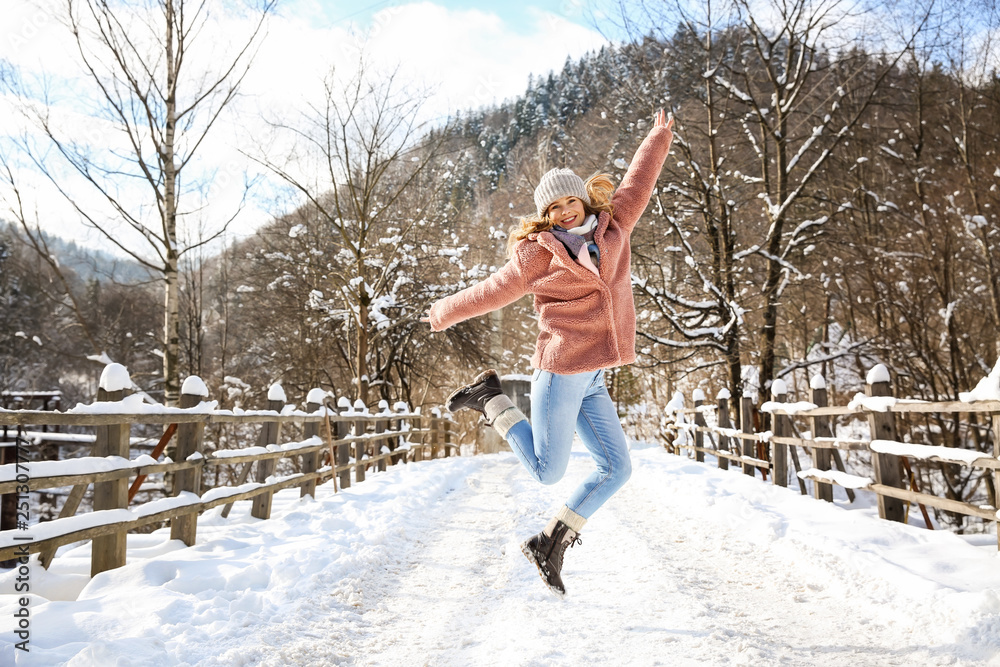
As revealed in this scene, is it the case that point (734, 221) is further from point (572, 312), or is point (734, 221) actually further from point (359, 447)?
point (572, 312)

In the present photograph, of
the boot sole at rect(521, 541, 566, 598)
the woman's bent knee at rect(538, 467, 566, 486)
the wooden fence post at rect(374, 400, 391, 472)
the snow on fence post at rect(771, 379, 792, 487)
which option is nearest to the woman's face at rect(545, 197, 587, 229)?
the woman's bent knee at rect(538, 467, 566, 486)

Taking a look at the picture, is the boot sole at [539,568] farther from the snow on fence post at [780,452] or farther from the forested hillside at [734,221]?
the forested hillside at [734,221]

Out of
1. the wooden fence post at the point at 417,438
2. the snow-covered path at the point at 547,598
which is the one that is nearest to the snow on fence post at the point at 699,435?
the snow-covered path at the point at 547,598

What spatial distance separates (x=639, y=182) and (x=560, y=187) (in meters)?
0.44

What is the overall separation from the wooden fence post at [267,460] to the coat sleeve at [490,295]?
3667mm

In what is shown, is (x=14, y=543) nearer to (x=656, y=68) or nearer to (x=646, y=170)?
(x=646, y=170)

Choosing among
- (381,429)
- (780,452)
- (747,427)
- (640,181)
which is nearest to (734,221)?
(747,427)

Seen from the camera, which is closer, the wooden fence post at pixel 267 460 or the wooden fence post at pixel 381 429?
the wooden fence post at pixel 267 460

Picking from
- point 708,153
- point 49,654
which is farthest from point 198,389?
point 708,153

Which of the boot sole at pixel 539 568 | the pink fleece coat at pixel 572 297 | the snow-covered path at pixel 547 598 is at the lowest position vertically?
the snow-covered path at pixel 547 598

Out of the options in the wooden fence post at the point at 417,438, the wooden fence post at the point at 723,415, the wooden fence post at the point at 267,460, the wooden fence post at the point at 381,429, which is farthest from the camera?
the wooden fence post at the point at 417,438

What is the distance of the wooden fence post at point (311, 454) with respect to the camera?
22.8 feet

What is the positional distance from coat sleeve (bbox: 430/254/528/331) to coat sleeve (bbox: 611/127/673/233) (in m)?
0.58

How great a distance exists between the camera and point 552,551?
2.89m
